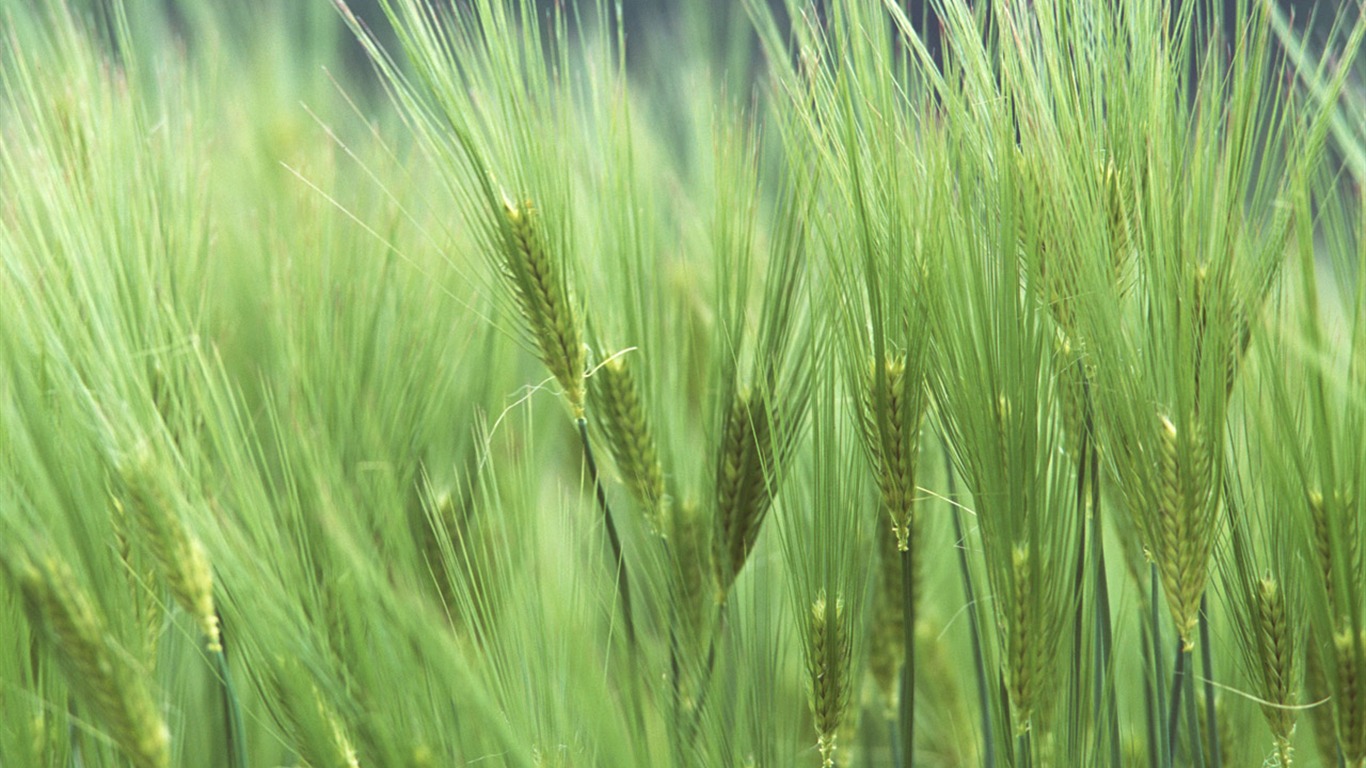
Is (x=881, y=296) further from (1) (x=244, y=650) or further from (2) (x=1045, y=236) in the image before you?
(1) (x=244, y=650)

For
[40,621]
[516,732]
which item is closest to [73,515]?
[40,621]

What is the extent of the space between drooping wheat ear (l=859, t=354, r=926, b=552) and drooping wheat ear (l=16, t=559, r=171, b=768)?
0.82ft

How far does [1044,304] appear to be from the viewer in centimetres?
42

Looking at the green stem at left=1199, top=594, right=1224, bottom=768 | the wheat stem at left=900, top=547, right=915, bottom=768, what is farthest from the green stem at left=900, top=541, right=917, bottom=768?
the green stem at left=1199, top=594, right=1224, bottom=768

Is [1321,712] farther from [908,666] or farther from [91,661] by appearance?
[91,661]

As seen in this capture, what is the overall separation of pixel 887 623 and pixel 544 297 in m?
0.22

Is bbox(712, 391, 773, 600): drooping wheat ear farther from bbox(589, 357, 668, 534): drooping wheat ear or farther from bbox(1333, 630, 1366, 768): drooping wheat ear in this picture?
bbox(1333, 630, 1366, 768): drooping wheat ear

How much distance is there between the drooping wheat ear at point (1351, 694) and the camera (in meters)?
0.41

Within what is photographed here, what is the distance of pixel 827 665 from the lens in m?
0.45

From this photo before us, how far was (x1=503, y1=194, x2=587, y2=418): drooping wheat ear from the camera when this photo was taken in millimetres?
490

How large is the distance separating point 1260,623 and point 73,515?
0.41 m

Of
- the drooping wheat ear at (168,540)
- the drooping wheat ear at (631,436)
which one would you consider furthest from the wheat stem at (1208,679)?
the drooping wheat ear at (168,540)

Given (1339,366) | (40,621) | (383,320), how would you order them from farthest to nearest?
(383,320) → (1339,366) → (40,621)

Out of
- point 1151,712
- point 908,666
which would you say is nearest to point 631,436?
point 908,666
